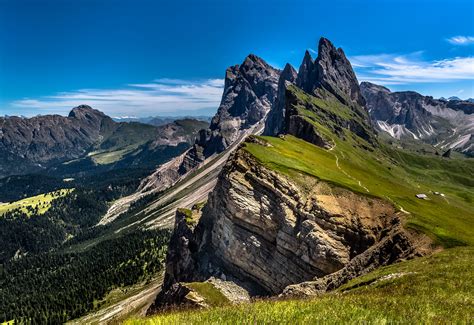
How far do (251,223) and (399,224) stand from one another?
27689 mm

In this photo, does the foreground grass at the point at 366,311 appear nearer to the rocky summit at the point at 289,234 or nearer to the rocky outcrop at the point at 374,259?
the rocky outcrop at the point at 374,259

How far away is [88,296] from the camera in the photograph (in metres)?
Result: 193

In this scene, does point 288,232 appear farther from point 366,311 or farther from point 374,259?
point 366,311

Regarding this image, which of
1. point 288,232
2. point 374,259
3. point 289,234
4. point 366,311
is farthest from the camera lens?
point 288,232

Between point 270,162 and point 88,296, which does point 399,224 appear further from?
point 88,296

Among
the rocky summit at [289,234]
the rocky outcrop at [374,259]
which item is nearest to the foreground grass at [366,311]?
the rocky outcrop at [374,259]

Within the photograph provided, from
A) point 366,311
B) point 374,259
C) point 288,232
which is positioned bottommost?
point 288,232

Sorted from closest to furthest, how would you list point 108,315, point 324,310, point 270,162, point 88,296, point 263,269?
1. point 324,310
2. point 263,269
3. point 270,162
4. point 108,315
5. point 88,296

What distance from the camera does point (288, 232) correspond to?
218 feet

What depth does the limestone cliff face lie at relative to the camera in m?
59.2

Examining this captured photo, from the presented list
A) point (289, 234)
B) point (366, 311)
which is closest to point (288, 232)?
point (289, 234)

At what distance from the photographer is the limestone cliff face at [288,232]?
59156mm

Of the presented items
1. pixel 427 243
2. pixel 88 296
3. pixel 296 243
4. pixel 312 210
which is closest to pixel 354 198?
pixel 312 210

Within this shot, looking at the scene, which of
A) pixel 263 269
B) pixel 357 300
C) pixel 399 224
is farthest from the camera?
pixel 263 269
